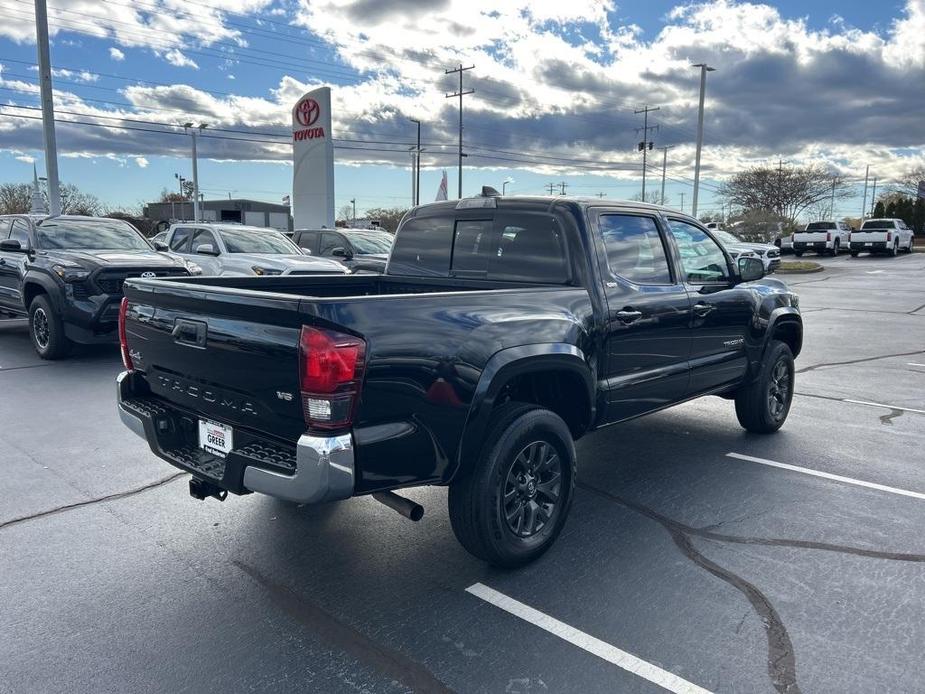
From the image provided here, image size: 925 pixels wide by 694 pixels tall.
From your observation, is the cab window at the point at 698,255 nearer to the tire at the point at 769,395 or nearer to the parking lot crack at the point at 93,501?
the tire at the point at 769,395

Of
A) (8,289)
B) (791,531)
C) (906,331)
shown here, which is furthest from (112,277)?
(906,331)

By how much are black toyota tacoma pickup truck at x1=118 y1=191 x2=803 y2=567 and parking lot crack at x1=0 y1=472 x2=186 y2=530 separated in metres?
0.95

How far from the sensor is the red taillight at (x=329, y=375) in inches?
115

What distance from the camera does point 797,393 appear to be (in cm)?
793

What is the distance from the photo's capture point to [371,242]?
16.5m

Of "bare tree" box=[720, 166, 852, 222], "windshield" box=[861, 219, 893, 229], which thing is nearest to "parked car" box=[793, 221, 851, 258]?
"windshield" box=[861, 219, 893, 229]

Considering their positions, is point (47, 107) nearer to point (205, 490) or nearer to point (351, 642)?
point (205, 490)

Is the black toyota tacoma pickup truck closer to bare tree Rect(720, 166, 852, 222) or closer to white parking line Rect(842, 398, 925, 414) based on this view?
white parking line Rect(842, 398, 925, 414)

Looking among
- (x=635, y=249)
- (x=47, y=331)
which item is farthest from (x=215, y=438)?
(x=47, y=331)

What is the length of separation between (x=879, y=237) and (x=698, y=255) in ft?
A: 122

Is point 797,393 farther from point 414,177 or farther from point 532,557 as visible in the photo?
point 414,177

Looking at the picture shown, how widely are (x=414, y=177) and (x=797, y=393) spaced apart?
183 feet

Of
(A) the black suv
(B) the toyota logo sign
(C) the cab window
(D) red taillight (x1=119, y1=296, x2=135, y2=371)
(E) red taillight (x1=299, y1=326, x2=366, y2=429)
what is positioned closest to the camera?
(E) red taillight (x1=299, y1=326, x2=366, y2=429)

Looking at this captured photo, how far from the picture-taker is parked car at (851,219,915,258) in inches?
1453
